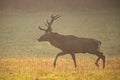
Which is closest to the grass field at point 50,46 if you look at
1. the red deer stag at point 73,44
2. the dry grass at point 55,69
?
the dry grass at point 55,69

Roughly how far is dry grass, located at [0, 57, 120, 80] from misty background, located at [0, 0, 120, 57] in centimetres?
77

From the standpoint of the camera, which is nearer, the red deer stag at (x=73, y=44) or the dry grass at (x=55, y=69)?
the dry grass at (x=55, y=69)

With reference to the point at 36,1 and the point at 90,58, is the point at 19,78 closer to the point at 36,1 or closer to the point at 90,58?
the point at 90,58

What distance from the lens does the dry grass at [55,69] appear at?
644 cm

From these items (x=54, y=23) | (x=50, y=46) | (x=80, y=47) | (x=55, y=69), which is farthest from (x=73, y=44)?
(x=54, y=23)

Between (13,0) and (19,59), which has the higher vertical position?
(13,0)

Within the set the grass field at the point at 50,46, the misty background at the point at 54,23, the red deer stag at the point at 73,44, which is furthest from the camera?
the misty background at the point at 54,23

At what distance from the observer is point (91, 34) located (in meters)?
9.45

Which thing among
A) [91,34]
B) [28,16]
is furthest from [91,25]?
[28,16]

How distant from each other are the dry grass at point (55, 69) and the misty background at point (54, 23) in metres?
0.77

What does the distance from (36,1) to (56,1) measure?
45cm

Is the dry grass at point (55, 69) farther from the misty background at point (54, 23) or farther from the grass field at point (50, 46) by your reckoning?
the misty background at point (54, 23)

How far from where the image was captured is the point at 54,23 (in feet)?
29.5

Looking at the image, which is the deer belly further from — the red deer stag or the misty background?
the misty background
